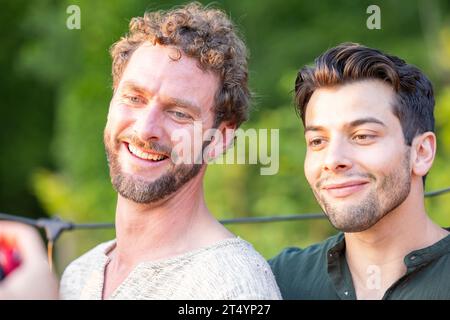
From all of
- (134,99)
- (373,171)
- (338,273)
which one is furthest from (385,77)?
(134,99)

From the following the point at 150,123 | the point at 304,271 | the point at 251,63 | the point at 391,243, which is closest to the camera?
the point at 150,123

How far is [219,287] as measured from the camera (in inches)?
84.7

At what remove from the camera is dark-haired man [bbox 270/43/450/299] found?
2.35 meters

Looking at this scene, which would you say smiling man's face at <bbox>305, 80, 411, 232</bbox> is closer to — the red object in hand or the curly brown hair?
the curly brown hair

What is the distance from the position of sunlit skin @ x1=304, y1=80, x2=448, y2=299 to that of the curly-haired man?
254mm

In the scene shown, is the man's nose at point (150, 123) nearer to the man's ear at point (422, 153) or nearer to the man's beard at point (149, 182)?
the man's beard at point (149, 182)

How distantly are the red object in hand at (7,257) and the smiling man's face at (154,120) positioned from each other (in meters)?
0.47

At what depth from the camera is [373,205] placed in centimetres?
236

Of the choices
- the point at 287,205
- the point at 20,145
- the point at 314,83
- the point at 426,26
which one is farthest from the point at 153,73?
the point at 20,145

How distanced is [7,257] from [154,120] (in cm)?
59

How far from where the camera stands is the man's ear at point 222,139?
2449 mm

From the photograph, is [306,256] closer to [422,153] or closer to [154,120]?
[422,153]

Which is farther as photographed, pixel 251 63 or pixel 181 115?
pixel 251 63

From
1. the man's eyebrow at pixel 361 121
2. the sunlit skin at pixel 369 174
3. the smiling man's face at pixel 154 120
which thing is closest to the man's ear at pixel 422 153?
the sunlit skin at pixel 369 174
